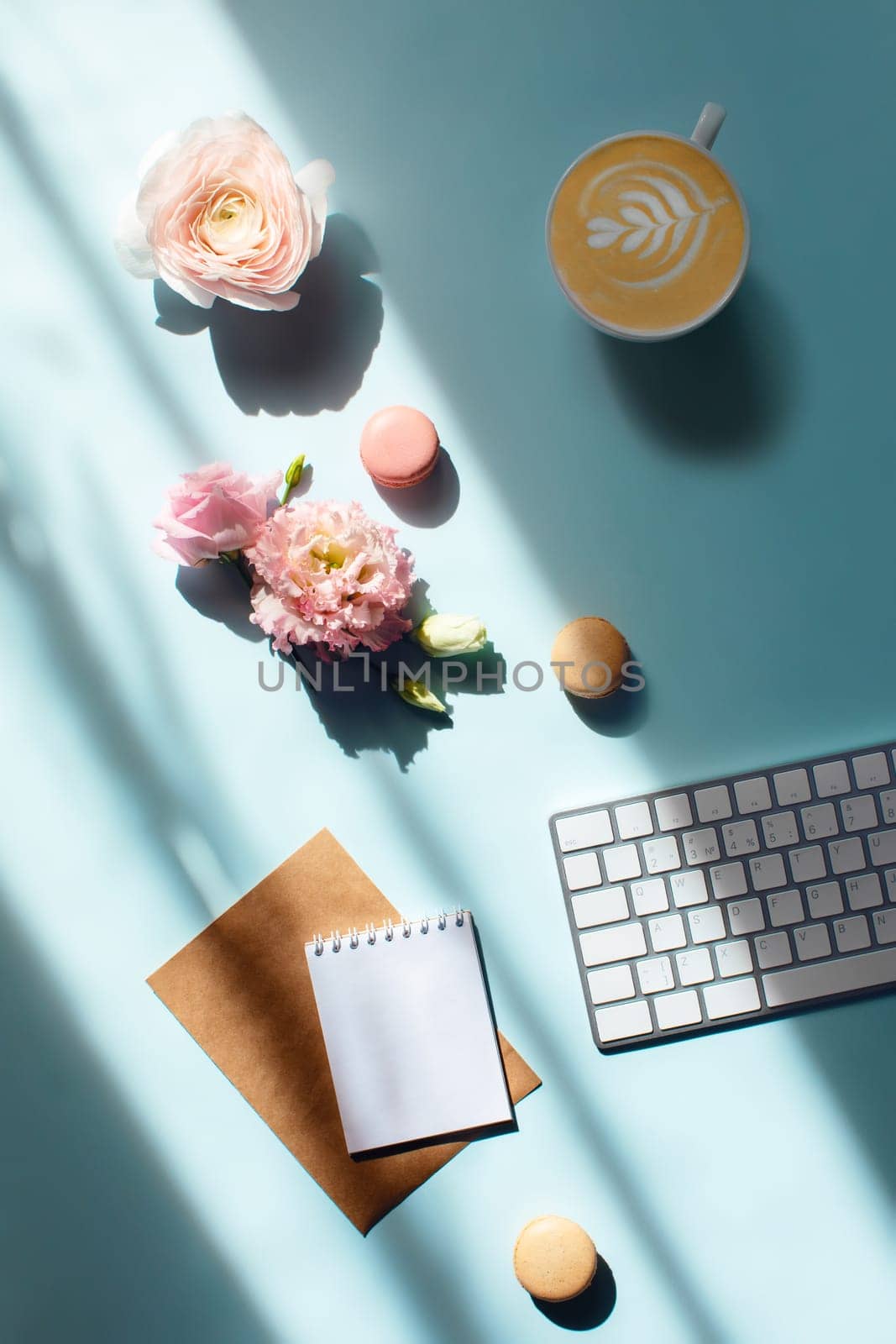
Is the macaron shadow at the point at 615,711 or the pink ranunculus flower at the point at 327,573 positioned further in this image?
the macaron shadow at the point at 615,711

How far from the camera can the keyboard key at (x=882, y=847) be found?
33.9 inches

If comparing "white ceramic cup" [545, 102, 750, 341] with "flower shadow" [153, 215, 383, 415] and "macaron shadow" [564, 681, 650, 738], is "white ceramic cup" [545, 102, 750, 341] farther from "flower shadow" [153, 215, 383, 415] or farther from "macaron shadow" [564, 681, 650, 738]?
"macaron shadow" [564, 681, 650, 738]

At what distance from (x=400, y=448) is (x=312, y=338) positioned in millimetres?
145

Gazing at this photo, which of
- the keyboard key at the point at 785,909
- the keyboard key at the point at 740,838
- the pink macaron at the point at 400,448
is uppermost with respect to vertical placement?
the pink macaron at the point at 400,448

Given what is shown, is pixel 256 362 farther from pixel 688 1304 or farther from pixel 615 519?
pixel 688 1304

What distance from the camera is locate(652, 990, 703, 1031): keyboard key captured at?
2.80 feet

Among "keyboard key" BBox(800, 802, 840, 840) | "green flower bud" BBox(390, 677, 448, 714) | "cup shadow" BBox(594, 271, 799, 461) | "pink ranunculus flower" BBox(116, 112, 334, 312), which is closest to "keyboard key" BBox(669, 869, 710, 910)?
"keyboard key" BBox(800, 802, 840, 840)

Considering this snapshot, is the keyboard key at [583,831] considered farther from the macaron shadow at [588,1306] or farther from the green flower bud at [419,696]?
the macaron shadow at [588,1306]

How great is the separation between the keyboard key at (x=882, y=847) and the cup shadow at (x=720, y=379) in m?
0.36

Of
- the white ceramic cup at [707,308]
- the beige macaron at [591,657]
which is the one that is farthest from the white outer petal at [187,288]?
the beige macaron at [591,657]

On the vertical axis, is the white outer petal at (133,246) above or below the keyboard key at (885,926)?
above

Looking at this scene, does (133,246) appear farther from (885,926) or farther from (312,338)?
(885,926)

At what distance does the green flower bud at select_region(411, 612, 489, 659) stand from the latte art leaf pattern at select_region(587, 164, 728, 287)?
0.32 metres

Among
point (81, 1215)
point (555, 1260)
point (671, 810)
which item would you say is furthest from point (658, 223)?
point (81, 1215)
